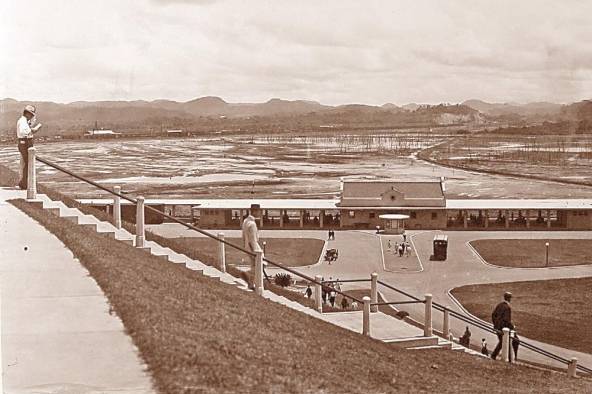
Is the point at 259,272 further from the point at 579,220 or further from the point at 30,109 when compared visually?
the point at 579,220

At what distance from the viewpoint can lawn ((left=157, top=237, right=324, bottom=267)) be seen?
3171 centimetres

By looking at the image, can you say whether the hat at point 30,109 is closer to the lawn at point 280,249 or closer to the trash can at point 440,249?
the lawn at point 280,249

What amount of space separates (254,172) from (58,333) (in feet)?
227

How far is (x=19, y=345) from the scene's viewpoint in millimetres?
6406

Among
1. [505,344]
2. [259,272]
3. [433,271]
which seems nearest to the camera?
[259,272]

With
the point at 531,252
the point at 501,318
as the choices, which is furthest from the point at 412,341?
the point at 531,252

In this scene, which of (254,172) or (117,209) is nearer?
(117,209)

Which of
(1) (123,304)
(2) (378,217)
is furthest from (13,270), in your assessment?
(2) (378,217)

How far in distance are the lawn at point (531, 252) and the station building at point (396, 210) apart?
201 inches

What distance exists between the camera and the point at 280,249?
35.2 metres

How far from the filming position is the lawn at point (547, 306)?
64.9ft

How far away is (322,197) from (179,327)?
48187mm

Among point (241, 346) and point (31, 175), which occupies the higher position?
point (31, 175)

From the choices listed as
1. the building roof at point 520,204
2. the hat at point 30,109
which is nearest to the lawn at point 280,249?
the building roof at point 520,204
